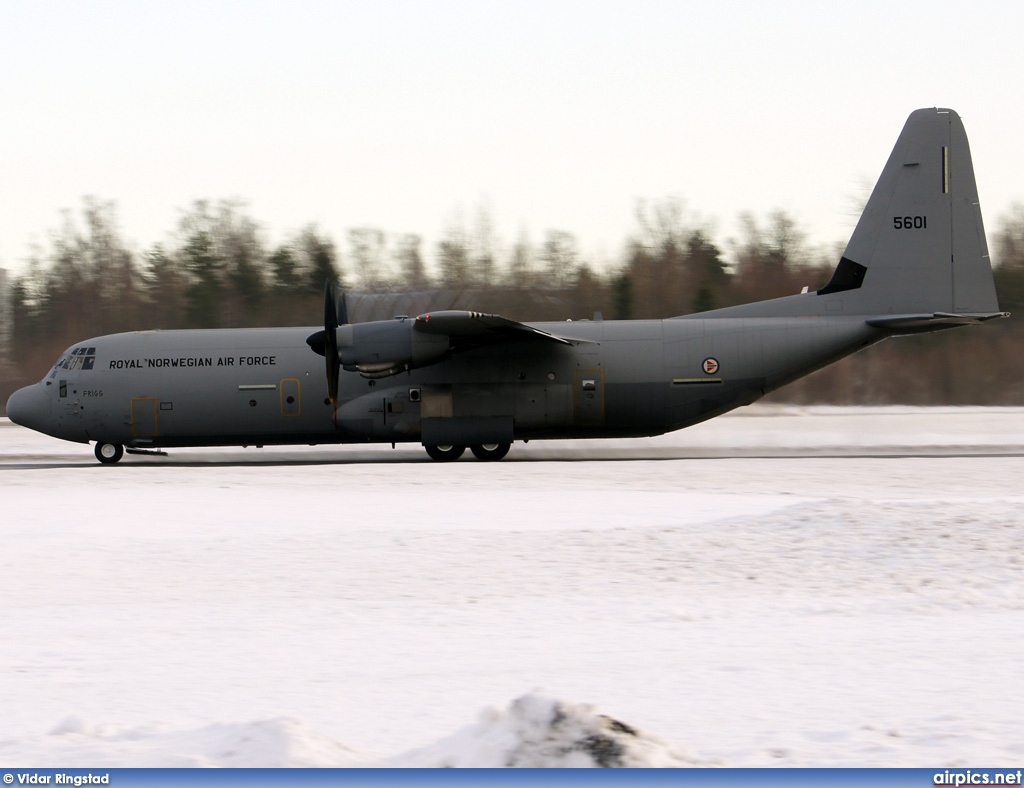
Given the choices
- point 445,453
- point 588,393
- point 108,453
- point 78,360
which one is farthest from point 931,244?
point 78,360

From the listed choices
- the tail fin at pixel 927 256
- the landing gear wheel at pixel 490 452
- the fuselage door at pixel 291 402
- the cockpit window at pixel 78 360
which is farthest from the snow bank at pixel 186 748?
the cockpit window at pixel 78 360

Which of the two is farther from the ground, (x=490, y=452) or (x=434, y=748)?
(x=490, y=452)

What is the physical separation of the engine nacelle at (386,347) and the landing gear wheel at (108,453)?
574cm

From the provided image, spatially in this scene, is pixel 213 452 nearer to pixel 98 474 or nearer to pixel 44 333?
pixel 98 474

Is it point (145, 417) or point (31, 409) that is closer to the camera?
point (145, 417)

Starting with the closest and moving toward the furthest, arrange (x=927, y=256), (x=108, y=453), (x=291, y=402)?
(x=291, y=402), (x=927, y=256), (x=108, y=453)

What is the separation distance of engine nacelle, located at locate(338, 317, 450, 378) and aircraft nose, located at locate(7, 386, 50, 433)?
6.78 m

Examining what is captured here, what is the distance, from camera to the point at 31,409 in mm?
21969

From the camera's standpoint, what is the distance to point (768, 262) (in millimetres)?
49656

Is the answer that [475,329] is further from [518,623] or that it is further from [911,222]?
[518,623]

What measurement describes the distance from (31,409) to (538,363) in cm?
1067

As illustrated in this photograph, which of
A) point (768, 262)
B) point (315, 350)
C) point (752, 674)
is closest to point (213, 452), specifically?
point (315, 350)

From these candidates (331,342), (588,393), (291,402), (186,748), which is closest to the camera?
(186,748)

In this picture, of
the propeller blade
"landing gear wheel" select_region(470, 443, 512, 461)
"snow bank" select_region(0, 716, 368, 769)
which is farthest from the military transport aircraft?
"snow bank" select_region(0, 716, 368, 769)
